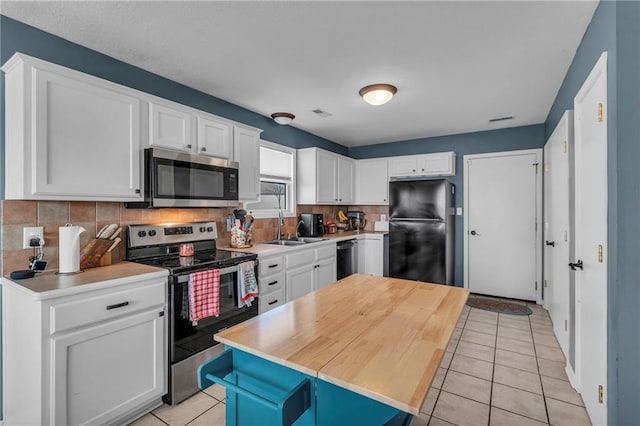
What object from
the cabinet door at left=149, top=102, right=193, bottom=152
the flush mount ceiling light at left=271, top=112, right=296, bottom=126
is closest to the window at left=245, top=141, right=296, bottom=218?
the flush mount ceiling light at left=271, top=112, right=296, bottom=126

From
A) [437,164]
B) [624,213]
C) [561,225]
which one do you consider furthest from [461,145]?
[624,213]

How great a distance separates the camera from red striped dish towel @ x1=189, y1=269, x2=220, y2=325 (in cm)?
209

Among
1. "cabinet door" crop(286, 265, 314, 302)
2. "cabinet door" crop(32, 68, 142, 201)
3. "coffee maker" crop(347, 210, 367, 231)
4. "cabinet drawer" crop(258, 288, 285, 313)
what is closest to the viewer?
"cabinet door" crop(32, 68, 142, 201)

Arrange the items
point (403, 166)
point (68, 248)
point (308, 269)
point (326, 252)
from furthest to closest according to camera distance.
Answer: point (403, 166)
point (326, 252)
point (308, 269)
point (68, 248)

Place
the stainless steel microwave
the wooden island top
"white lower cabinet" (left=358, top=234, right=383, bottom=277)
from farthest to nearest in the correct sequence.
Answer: "white lower cabinet" (left=358, top=234, right=383, bottom=277), the stainless steel microwave, the wooden island top

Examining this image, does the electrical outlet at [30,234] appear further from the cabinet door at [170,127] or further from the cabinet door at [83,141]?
the cabinet door at [170,127]

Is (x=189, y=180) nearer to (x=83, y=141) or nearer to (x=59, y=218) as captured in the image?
(x=83, y=141)

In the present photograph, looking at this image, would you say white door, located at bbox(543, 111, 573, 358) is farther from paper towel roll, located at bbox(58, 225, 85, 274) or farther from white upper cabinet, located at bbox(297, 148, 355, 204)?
paper towel roll, located at bbox(58, 225, 85, 274)

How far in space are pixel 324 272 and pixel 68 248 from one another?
2.50 metres

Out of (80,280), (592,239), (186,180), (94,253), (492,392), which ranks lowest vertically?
(492,392)

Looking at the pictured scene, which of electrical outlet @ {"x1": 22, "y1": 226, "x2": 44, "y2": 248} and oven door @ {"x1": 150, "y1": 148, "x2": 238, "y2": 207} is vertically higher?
oven door @ {"x1": 150, "y1": 148, "x2": 238, "y2": 207}

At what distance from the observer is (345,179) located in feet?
16.4

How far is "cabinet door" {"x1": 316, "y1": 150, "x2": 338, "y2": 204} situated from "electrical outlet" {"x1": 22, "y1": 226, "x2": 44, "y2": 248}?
2.94 meters

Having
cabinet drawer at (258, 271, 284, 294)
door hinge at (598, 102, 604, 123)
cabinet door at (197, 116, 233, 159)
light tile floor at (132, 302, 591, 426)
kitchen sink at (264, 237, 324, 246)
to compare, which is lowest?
light tile floor at (132, 302, 591, 426)
